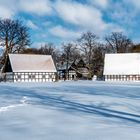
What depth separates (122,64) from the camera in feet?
198

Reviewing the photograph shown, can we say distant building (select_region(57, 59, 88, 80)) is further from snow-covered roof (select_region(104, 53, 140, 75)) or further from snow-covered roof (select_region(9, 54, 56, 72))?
snow-covered roof (select_region(104, 53, 140, 75))

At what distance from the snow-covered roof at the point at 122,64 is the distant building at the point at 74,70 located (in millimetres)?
15781

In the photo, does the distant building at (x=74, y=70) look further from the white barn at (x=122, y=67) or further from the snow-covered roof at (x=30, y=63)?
the white barn at (x=122, y=67)

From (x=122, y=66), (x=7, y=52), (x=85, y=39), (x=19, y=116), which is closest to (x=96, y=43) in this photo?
(x=85, y=39)

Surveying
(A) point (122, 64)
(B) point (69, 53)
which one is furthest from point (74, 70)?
(A) point (122, 64)

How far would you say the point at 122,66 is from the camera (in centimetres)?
6019

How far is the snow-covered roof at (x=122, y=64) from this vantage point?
5886 centimetres

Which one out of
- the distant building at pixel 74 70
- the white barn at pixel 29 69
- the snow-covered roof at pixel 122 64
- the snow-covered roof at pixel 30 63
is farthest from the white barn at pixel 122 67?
the distant building at pixel 74 70

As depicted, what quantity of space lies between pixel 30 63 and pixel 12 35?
6562mm

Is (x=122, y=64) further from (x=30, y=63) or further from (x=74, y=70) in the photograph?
(x=74, y=70)

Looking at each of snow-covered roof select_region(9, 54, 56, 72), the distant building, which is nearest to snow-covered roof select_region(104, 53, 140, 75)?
snow-covered roof select_region(9, 54, 56, 72)

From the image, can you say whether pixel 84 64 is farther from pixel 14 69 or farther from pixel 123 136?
pixel 123 136

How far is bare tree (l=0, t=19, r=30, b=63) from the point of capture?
61.9 m

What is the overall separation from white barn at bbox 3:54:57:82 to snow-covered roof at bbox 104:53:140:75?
9.89 meters
